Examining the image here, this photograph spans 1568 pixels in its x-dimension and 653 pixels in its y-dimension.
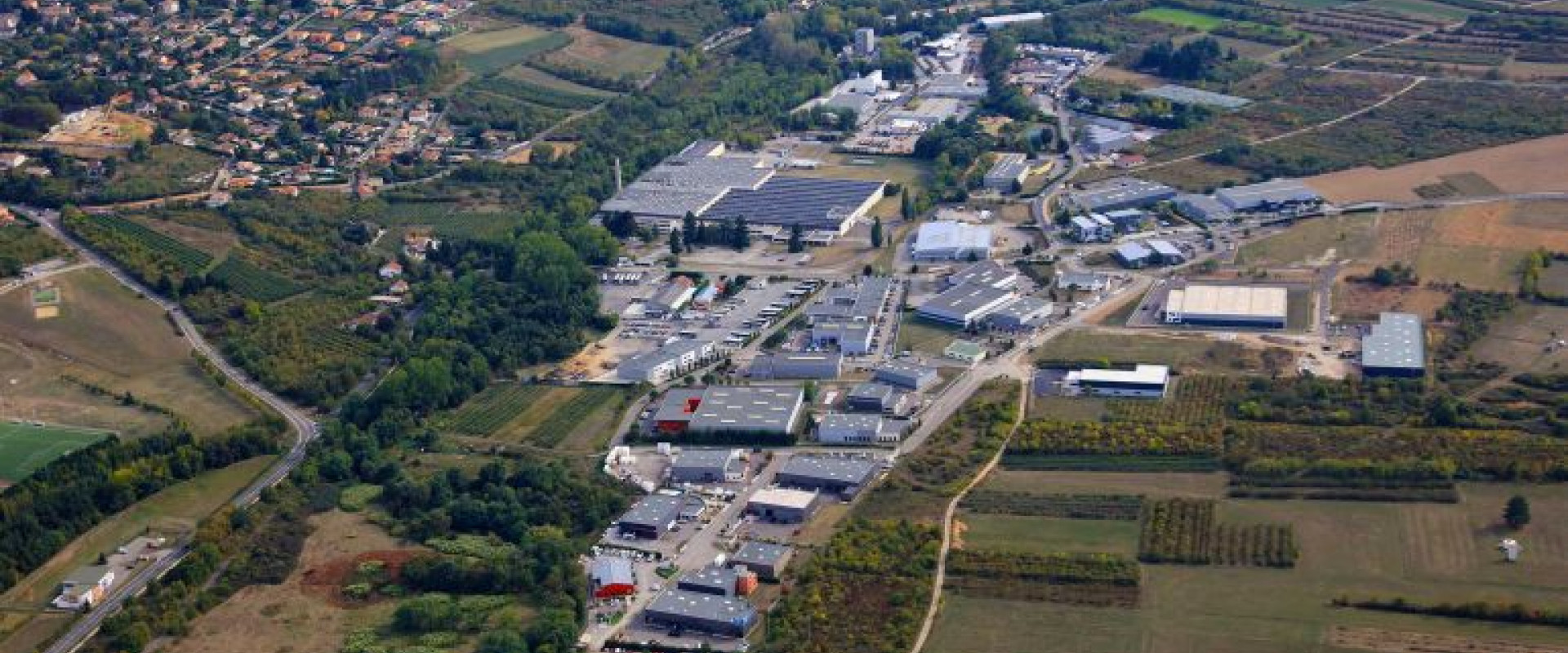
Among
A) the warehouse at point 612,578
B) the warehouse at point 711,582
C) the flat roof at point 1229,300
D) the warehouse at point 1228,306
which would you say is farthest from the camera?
the flat roof at point 1229,300

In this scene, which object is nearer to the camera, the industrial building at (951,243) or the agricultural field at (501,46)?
the industrial building at (951,243)

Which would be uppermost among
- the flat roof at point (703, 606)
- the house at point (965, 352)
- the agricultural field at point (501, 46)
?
the agricultural field at point (501, 46)

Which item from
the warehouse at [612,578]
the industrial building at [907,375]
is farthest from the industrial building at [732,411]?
the warehouse at [612,578]

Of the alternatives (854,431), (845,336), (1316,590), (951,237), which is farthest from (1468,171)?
(1316,590)

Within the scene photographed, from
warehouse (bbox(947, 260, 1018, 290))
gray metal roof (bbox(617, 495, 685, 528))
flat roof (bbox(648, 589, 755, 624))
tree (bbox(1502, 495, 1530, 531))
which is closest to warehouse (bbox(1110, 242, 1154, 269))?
warehouse (bbox(947, 260, 1018, 290))

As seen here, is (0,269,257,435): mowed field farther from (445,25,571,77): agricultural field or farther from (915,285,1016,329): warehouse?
(445,25,571,77): agricultural field

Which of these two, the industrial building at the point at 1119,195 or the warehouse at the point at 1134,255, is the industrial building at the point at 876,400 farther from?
the industrial building at the point at 1119,195

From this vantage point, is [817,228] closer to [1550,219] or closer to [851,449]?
[851,449]
